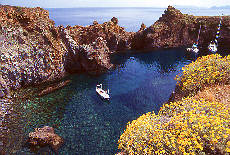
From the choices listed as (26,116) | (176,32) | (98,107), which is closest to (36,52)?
(26,116)

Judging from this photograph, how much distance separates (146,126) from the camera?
30.0 ft

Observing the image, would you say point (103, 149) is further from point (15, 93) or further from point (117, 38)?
point (117, 38)

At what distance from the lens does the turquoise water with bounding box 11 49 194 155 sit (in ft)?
64.6

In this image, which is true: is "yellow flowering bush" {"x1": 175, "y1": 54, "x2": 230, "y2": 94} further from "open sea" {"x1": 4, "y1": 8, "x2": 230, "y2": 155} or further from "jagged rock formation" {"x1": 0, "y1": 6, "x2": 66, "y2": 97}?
"jagged rock formation" {"x1": 0, "y1": 6, "x2": 66, "y2": 97}

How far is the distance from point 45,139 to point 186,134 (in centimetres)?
1763

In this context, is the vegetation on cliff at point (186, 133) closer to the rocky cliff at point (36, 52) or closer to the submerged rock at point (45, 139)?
the submerged rock at point (45, 139)

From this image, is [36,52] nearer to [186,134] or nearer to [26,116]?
[26,116]

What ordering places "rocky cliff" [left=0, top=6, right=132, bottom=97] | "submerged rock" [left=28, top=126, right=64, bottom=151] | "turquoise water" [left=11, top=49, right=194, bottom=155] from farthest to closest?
"rocky cliff" [left=0, top=6, right=132, bottom=97] < "turquoise water" [left=11, top=49, right=194, bottom=155] < "submerged rock" [left=28, top=126, right=64, bottom=151]

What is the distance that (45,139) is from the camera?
18750mm

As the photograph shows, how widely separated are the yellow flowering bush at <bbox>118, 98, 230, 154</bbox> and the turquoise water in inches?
424

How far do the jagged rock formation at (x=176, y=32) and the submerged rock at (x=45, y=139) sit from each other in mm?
56572

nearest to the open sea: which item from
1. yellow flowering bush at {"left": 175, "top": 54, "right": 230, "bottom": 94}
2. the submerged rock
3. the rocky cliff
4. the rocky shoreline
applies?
the submerged rock

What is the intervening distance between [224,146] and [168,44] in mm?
68239

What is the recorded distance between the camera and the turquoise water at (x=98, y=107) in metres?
19.7
